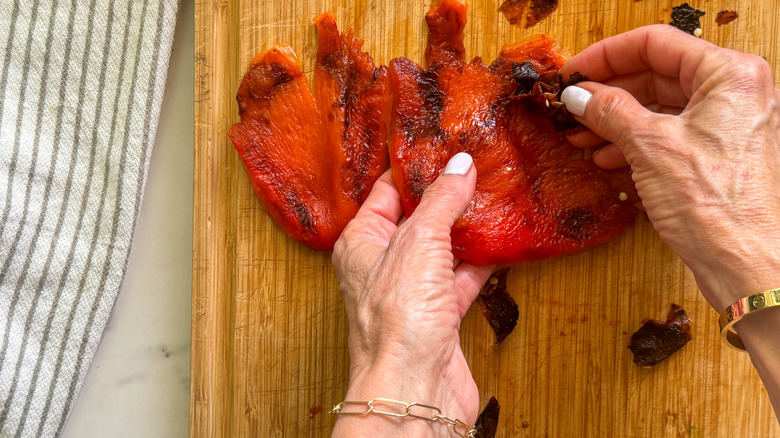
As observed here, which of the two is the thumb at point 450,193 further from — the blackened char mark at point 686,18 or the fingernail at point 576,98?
the blackened char mark at point 686,18

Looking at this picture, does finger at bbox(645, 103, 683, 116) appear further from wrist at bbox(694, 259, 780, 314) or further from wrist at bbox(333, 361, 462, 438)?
wrist at bbox(333, 361, 462, 438)

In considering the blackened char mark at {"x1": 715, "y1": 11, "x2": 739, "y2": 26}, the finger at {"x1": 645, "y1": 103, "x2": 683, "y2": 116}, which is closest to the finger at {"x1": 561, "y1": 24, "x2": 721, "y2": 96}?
the finger at {"x1": 645, "y1": 103, "x2": 683, "y2": 116}

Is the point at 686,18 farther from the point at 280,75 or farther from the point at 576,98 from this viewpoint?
the point at 280,75

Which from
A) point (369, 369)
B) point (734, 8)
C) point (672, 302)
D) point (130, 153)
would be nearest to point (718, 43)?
point (734, 8)

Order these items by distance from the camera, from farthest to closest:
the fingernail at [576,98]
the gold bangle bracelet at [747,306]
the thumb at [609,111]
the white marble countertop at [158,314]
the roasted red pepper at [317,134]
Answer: the white marble countertop at [158,314], the roasted red pepper at [317,134], the fingernail at [576,98], the thumb at [609,111], the gold bangle bracelet at [747,306]

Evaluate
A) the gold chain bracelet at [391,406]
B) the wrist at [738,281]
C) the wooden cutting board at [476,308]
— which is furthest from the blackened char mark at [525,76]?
the gold chain bracelet at [391,406]

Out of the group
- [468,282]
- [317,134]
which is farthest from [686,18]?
[317,134]

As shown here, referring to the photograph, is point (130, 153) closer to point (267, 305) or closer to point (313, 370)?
point (267, 305)
